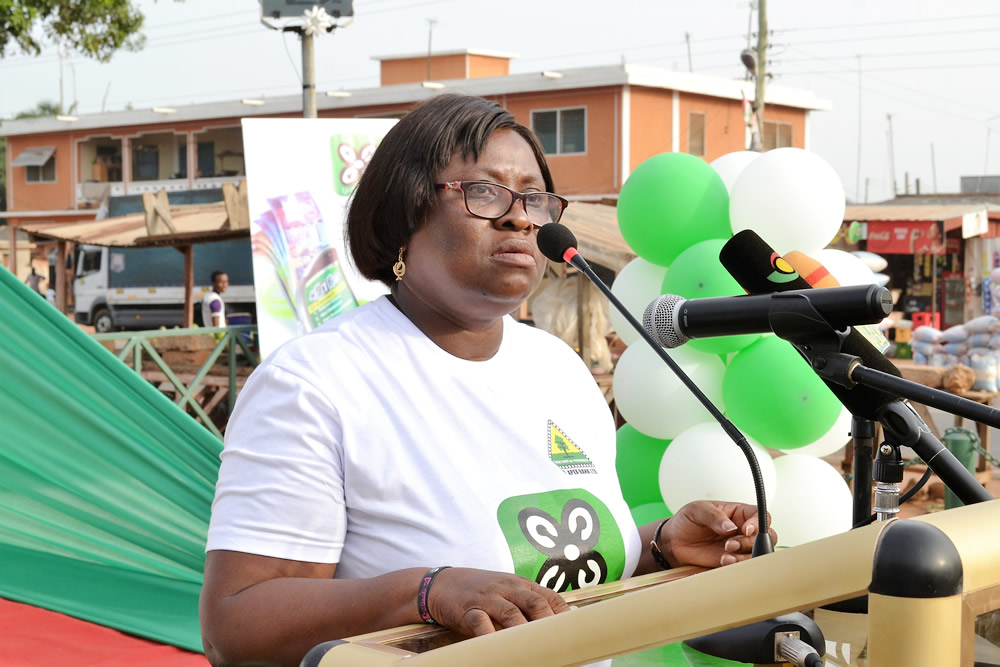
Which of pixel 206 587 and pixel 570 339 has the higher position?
pixel 206 587

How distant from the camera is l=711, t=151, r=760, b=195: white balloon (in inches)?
166

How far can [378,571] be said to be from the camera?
1.28m

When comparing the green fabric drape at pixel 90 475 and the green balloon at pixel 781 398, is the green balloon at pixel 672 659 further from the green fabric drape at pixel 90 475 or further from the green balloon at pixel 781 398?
the green balloon at pixel 781 398

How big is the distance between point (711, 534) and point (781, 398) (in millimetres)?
2191

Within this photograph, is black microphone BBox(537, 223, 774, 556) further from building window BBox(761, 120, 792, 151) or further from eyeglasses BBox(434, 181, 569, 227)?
building window BBox(761, 120, 792, 151)

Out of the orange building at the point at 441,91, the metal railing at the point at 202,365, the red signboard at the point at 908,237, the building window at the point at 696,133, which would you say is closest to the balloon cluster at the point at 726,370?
the metal railing at the point at 202,365

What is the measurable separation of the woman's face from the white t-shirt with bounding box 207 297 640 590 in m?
0.07

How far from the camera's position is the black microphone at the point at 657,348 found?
1176mm

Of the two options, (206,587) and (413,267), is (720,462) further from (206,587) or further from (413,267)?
(206,587)

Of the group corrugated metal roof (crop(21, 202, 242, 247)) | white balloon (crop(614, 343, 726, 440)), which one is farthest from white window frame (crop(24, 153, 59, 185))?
white balloon (crop(614, 343, 726, 440))

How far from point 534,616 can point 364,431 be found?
414 millimetres

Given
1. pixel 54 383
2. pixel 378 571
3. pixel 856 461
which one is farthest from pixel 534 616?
pixel 54 383

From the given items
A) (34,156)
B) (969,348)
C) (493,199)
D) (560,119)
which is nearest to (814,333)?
(493,199)

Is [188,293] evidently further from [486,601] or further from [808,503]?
[486,601]
